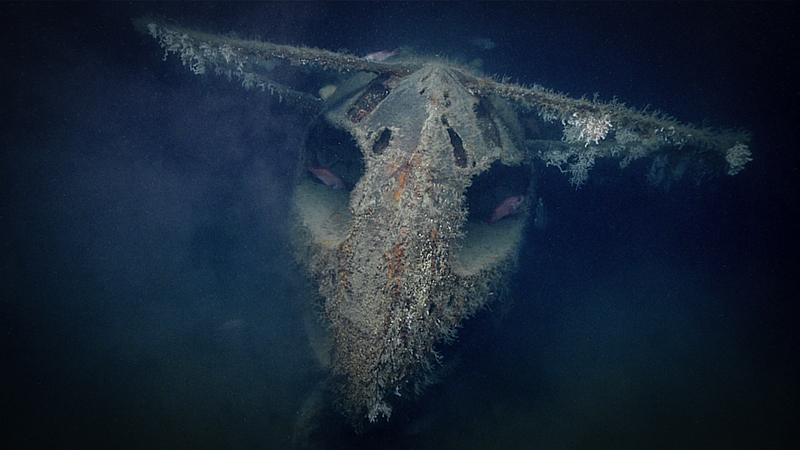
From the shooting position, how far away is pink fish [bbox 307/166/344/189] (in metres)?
3.71

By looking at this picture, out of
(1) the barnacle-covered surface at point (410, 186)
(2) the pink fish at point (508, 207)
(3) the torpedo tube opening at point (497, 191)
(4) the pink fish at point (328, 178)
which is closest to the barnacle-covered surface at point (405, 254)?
(1) the barnacle-covered surface at point (410, 186)

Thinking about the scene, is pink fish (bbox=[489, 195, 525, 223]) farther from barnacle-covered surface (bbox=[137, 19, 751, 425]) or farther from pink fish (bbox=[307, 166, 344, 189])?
pink fish (bbox=[307, 166, 344, 189])

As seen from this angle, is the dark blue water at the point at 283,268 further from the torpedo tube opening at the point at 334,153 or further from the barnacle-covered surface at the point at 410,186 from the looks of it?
the torpedo tube opening at the point at 334,153

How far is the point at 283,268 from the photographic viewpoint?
438 centimetres

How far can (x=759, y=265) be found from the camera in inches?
271

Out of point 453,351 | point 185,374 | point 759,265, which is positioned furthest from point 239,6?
point 759,265

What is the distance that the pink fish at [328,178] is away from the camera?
12.2 ft

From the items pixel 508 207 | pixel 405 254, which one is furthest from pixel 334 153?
pixel 508 207

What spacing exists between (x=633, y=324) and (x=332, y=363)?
17.6ft

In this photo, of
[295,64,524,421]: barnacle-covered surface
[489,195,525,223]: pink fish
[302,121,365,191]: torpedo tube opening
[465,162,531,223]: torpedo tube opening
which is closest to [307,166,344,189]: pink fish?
[302,121,365,191]: torpedo tube opening

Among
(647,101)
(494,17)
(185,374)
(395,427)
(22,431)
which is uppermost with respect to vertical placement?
(494,17)

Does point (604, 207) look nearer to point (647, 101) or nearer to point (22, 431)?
point (647, 101)

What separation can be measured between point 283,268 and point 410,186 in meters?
2.82

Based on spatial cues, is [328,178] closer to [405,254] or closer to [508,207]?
[405,254]
